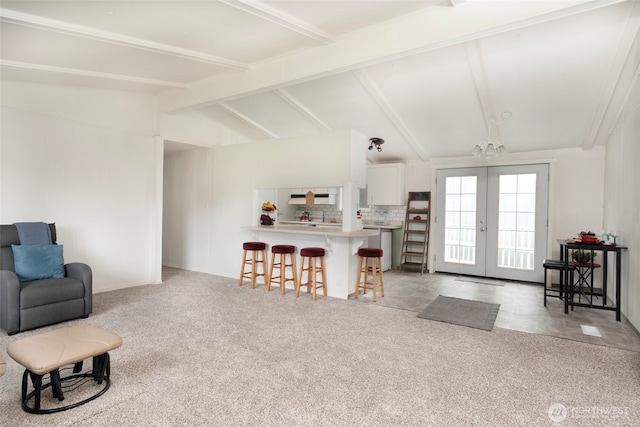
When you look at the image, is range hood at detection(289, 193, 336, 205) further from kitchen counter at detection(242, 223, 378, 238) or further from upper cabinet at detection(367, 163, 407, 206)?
upper cabinet at detection(367, 163, 407, 206)

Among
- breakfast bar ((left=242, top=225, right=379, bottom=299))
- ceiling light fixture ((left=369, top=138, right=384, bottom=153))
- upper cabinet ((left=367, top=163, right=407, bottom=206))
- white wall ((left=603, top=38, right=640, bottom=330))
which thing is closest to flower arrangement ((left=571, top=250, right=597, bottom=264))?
white wall ((left=603, top=38, right=640, bottom=330))

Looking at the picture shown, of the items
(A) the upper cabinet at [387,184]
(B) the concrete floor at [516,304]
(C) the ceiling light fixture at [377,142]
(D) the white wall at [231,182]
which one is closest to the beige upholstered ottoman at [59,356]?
(B) the concrete floor at [516,304]

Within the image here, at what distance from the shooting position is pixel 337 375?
2664mm

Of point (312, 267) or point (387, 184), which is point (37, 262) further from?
point (387, 184)

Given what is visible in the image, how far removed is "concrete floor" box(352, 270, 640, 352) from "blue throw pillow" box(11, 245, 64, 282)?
3734mm

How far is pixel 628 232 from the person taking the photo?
3.98 meters

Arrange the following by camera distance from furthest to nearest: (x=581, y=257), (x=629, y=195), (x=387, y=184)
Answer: (x=387, y=184), (x=581, y=257), (x=629, y=195)

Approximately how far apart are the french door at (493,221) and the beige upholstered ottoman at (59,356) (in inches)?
241

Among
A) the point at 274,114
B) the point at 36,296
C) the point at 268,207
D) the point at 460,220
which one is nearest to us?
the point at 36,296

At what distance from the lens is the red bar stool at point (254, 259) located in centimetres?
546

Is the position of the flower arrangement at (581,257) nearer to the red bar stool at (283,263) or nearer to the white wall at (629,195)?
the white wall at (629,195)

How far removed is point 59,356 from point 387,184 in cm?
629

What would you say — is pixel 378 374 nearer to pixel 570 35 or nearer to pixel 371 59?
pixel 371 59

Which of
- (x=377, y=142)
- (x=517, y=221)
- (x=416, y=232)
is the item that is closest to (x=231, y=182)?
(x=377, y=142)
